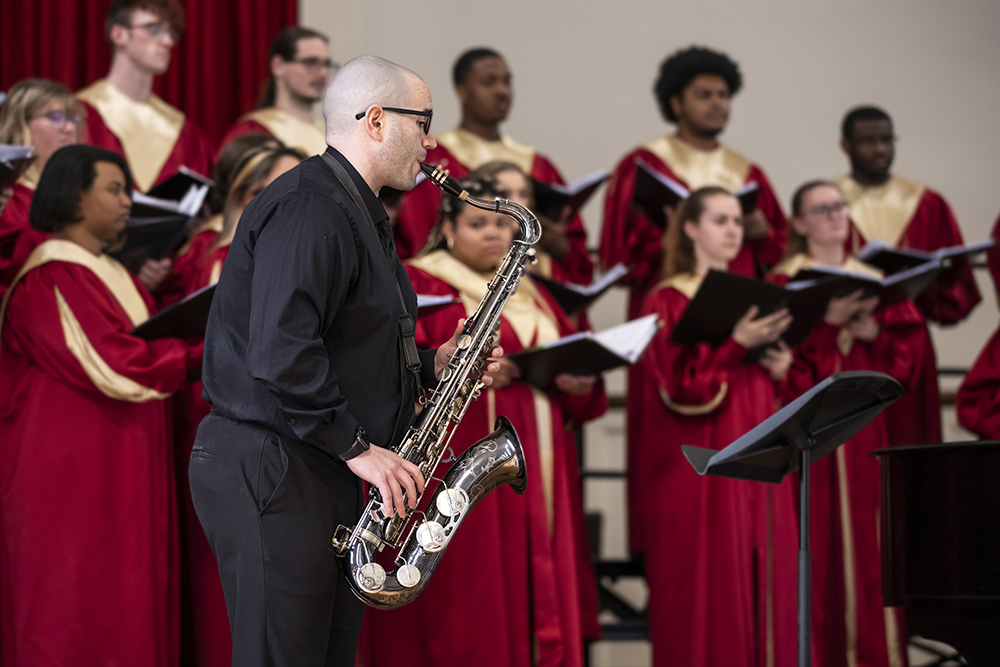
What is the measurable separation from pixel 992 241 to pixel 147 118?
A: 144 inches

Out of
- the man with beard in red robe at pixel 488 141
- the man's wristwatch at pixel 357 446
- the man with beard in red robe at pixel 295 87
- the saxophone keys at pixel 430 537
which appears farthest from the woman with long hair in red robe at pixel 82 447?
the man with beard in red robe at pixel 488 141

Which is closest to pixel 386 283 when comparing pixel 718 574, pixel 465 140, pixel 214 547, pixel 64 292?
pixel 214 547

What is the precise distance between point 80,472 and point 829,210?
3.13 metres

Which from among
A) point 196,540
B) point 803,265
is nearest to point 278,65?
point 196,540

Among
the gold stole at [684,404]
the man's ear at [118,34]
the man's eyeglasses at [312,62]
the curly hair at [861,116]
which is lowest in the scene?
the gold stole at [684,404]

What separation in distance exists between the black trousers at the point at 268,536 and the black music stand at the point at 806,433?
3.39 feet

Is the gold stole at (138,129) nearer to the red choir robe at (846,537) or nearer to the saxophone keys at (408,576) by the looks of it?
the red choir robe at (846,537)

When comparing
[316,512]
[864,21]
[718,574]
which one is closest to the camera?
[316,512]

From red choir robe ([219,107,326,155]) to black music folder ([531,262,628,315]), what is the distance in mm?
1410

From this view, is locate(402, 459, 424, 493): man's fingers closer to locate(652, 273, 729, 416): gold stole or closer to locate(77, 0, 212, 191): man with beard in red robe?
locate(652, 273, 729, 416): gold stole

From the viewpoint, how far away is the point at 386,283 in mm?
2148

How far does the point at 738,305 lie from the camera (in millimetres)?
3811

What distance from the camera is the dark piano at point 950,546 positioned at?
279 cm

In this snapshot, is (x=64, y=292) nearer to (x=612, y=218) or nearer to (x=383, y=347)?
(x=383, y=347)
